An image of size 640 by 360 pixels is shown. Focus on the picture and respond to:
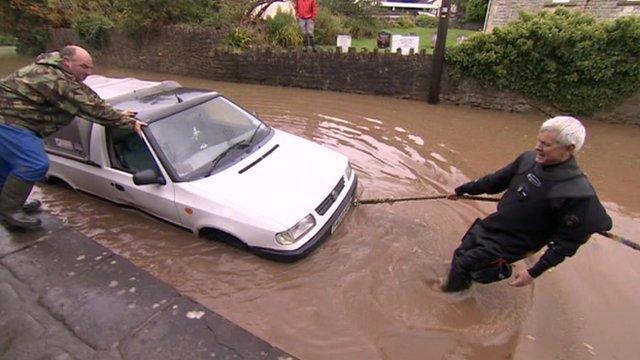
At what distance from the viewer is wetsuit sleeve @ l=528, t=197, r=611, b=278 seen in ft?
8.21

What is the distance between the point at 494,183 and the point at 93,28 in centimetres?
1956

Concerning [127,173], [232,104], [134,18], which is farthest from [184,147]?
[134,18]

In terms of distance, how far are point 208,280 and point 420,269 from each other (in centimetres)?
220

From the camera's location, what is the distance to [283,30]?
13.6 m

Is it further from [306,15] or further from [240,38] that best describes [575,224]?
[240,38]

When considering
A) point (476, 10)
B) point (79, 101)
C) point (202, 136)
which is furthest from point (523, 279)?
point (476, 10)

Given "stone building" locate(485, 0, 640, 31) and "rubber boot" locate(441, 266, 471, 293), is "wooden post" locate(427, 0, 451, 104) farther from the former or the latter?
"rubber boot" locate(441, 266, 471, 293)

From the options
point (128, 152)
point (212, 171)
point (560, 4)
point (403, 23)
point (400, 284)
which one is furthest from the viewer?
point (403, 23)

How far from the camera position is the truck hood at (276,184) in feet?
12.1

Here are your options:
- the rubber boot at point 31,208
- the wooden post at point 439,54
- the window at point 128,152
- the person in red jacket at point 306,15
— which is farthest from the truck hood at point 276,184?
the person in red jacket at point 306,15

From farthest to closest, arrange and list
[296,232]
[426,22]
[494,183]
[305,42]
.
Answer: [426,22]
[305,42]
[296,232]
[494,183]

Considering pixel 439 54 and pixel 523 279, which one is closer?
pixel 523 279

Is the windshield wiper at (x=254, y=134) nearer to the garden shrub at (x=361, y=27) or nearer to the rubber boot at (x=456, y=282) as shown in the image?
the rubber boot at (x=456, y=282)

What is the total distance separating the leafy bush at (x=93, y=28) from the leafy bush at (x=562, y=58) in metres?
15.4
